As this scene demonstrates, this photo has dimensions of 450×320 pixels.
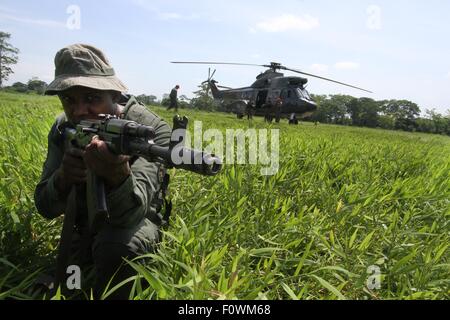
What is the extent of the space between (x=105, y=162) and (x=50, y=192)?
536mm

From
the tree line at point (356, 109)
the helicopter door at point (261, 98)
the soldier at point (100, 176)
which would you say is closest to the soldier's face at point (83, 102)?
the soldier at point (100, 176)

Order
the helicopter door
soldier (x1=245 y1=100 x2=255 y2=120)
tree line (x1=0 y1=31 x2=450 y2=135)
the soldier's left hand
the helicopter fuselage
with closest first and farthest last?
the soldier's left hand
the helicopter fuselage
soldier (x1=245 y1=100 x2=255 y2=120)
the helicopter door
tree line (x1=0 y1=31 x2=450 y2=135)

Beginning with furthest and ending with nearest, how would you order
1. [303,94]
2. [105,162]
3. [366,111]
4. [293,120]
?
1. [366,111]
2. [303,94]
3. [293,120]
4. [105,162]

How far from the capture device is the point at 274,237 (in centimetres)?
227

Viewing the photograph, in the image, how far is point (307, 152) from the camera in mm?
4570

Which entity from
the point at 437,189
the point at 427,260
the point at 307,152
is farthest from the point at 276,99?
the point at 427,260

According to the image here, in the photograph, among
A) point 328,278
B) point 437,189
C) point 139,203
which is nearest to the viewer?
point 139,203

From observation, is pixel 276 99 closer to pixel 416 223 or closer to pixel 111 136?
pixel 416 223

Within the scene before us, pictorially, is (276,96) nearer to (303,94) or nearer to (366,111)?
(303,94)

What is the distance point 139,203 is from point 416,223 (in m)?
2.22

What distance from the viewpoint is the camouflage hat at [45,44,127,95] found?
1.89 m

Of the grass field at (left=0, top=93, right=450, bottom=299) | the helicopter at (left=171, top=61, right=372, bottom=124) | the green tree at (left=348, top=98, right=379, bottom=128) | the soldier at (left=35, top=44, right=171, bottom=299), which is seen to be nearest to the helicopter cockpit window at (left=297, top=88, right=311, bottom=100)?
the helicopter at (left=171, top=61, right=372, bottom=124)

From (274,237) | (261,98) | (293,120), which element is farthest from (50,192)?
(261,98)

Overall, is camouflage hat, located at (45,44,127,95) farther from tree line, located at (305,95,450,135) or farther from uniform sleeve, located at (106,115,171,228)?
tree line, located at (305,95,450,135)
